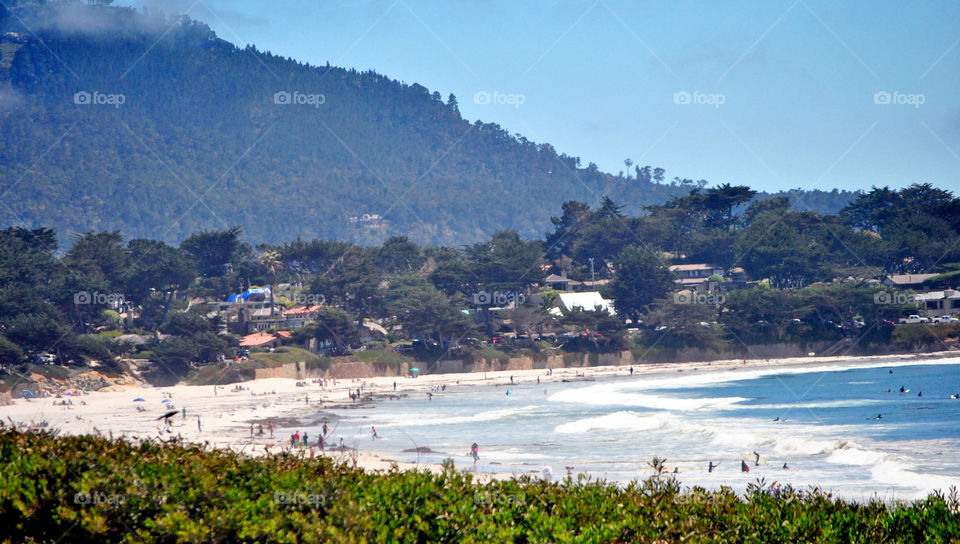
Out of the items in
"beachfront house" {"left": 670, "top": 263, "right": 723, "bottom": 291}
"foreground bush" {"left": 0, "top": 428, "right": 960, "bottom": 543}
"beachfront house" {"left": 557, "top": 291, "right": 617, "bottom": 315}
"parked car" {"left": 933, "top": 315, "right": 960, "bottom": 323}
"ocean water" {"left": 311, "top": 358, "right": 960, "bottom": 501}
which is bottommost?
"ocean water" {"left": 311, "top": 358, "right": 960, "bottom": 501}

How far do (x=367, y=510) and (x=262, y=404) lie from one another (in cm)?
4318

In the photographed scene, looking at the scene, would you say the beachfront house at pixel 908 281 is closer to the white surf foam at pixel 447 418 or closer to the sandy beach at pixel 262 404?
the sandy beach at pixel 262 404

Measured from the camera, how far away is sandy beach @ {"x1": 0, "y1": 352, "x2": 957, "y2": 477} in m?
34.2

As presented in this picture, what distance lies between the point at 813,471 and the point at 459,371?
49815 mm

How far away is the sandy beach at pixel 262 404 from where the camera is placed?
112ft

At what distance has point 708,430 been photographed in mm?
33469

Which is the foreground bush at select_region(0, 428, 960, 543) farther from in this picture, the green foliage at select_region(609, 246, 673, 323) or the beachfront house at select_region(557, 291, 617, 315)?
the beachfront house at select_region(557, 291, 617, 315)

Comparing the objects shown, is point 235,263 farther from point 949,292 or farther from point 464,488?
point 464,488

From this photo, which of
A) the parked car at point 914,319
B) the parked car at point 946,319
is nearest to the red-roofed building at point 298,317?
A: the parked car at point 914,319

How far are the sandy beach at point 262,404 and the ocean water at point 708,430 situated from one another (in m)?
2.28

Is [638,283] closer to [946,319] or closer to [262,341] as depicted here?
[946,319]

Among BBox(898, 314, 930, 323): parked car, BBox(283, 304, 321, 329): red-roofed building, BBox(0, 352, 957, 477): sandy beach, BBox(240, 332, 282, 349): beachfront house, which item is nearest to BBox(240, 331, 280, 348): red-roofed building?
BBox(240, 332, 282, 349): beachfront house

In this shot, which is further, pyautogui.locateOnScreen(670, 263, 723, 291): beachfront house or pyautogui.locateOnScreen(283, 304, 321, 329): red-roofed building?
pyautogui.locateOnScreen(670, 263, 723, 291): beachfront house

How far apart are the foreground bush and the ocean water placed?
9.31 m
